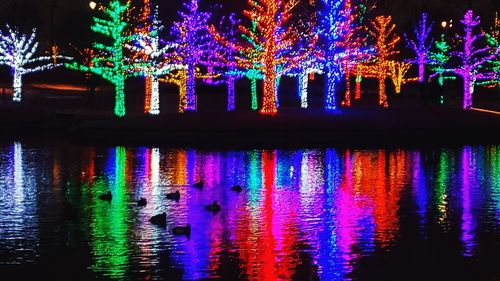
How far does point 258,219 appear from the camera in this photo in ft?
47.9

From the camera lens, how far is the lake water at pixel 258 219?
10938 mm

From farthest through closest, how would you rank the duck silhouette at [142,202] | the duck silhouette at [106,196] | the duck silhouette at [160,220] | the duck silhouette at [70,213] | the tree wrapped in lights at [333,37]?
the tree wrapped in lights at [333,37], the duck silhouette at [106,196], the duck silhouette at [142,202], the duck silhouette at [70,213], the duck silhouette at [160,220]

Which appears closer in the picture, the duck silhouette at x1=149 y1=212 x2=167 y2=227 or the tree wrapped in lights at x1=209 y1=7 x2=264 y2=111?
the duck silhouette at x1=149 y1=212 x2=167 y2=227

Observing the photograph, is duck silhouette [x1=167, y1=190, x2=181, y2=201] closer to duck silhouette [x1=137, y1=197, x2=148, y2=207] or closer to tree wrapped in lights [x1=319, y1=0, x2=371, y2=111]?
duck silhouette [x1=137, y1=197, x2=148, y2=207]

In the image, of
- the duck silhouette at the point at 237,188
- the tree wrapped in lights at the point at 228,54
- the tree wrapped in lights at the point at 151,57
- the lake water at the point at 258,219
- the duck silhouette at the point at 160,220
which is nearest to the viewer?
the lake water at the point at 258,219

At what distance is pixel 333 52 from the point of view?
138 ft

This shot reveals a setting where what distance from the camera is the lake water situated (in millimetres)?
10938

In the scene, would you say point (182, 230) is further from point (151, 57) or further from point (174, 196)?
point (151, 57)

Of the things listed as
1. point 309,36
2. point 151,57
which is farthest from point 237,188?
point 309,36

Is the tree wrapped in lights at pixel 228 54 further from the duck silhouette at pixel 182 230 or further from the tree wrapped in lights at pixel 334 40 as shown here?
the duck silhouette at pixel 182 230

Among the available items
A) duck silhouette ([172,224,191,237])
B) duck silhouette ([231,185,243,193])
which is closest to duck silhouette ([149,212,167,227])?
duck silhouette ([172,224,191,237])

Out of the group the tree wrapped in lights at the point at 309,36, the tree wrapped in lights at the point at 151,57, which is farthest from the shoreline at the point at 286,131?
the tree wrapped in lights at the point at 309,36

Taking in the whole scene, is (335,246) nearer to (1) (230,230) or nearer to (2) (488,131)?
(1) (230,230)

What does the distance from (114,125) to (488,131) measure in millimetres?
14221
